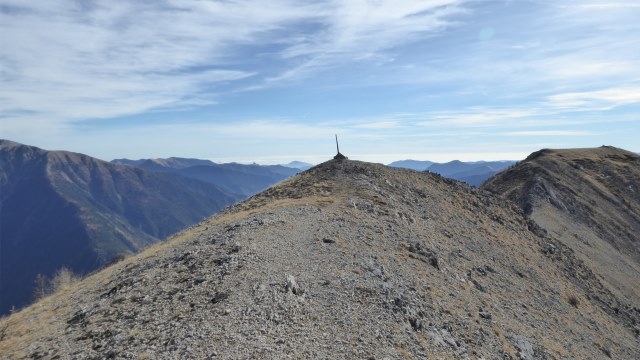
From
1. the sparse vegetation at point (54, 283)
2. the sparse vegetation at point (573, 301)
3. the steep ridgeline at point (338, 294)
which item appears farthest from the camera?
the sparse vegetation at point (54, 283)

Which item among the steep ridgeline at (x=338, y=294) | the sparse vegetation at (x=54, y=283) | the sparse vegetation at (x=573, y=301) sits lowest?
the sparse vegetation at (x=573, y=301)

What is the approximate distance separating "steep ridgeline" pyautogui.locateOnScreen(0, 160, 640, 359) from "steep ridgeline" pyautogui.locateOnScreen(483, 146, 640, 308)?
19654mm

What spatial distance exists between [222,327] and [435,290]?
580 inches

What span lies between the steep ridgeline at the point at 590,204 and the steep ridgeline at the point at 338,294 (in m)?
19.7

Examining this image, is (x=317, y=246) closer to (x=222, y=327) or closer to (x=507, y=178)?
(x=222, y=327)

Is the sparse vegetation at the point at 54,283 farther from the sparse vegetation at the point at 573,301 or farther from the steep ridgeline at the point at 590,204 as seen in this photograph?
the steep ridgeline at the point at 590,204

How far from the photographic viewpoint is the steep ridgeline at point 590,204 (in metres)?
64.9

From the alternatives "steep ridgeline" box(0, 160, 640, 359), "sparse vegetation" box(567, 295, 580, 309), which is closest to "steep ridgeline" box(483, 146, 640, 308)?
"sparse vegetation" box(567, 295, 580, 309)

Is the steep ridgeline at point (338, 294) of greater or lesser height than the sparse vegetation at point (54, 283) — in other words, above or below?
above

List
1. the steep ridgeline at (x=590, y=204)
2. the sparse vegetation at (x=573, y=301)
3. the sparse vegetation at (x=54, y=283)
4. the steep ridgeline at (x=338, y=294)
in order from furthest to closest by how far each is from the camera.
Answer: the steep ridgeline at (x=590, y=204) < the sparse vegetation at (x=54, y=283) < the sparse vegetation at (x=573, y=301) < the steep ridgeline at (x=338, y=294)

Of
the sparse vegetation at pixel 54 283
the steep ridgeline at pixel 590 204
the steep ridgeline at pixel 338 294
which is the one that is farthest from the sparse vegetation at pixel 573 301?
the sparse vegetation at pixel 54 283

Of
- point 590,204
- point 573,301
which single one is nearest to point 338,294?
point 573,301

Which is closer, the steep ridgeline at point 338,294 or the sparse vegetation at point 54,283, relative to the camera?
the steep ridgeline at point 338,294

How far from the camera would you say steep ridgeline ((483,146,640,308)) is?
2554 inches
